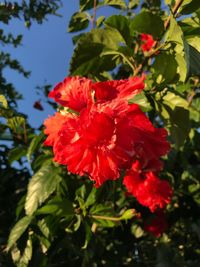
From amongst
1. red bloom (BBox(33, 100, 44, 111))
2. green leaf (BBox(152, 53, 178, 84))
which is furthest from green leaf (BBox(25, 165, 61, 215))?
red bloom (BBox(33, 100, 44, 111))

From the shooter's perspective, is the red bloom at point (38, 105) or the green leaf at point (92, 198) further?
the red bloom at point (38, 105)

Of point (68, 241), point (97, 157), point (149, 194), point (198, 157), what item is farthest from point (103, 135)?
point (198, 157)

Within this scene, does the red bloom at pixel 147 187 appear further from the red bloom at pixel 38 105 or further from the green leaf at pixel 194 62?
the red bloom at pixel 38 105

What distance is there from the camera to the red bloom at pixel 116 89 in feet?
3.16

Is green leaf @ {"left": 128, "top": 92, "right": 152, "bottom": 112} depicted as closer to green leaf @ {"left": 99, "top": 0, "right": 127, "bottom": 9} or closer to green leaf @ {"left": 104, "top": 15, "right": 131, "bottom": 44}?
green leaf @ {"left": 104, "top": 15, "right": 131, "bottom": 44}

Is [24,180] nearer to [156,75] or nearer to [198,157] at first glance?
[198,157]

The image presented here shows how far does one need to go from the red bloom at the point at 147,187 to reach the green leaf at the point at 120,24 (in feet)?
1.63

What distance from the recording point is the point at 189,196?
7.32 feet

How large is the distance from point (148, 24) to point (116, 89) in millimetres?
259

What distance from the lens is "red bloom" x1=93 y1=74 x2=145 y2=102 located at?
3.16 feet

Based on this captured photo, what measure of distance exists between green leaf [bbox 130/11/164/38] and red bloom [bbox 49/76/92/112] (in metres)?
0.24

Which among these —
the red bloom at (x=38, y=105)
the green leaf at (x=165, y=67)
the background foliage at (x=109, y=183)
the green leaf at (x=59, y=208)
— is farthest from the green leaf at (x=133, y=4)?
the red bloom at (x=38, y=105)

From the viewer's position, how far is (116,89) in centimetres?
97

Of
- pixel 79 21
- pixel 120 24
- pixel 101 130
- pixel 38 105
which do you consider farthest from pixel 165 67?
pixel 38 105
